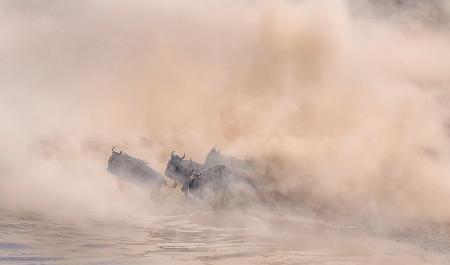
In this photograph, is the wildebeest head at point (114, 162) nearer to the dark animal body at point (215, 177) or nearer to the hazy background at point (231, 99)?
the hazy background at point (231, 99)

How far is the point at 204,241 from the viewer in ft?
34.9

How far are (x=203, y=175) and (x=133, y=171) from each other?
7.33ft

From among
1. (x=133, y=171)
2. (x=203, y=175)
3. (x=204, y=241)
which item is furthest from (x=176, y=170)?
(x=204, y=241)

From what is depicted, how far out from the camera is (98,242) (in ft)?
32.8

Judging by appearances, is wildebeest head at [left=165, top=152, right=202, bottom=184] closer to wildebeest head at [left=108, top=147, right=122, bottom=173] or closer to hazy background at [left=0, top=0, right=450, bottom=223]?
wildebeest head at [left=108, top=147, right=122, bottom=173]

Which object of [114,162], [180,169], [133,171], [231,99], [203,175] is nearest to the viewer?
[203,175]

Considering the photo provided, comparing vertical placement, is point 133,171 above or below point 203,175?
above

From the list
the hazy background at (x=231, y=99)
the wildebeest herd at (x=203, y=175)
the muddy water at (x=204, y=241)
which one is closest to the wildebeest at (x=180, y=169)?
the wildebeest herd at (x=203, y=175)

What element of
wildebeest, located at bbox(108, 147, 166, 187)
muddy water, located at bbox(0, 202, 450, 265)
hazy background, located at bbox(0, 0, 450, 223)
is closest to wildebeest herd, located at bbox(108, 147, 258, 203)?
wildebeest, located at bbox(108, 147, 166, 187)

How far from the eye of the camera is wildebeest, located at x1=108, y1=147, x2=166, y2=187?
16469mm

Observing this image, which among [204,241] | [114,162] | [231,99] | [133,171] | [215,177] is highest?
[231,99]

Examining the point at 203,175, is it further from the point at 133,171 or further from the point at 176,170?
the point at 133,171

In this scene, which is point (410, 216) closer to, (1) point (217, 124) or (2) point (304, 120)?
(2) point (304, 120)

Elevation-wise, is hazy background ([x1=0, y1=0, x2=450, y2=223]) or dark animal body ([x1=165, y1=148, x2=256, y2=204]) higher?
hazy background ([x1=0, y1=0, x2=450, y2=223])
